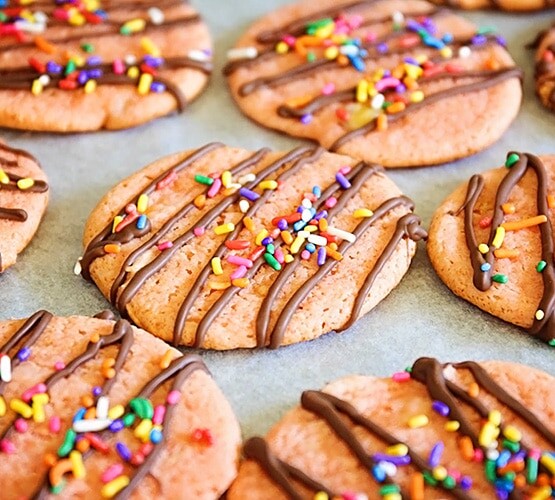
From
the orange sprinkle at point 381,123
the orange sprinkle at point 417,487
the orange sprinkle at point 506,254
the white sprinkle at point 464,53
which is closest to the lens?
the orange sprinkle at point 417,487

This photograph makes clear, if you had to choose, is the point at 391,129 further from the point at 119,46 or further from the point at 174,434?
the point at 174,434

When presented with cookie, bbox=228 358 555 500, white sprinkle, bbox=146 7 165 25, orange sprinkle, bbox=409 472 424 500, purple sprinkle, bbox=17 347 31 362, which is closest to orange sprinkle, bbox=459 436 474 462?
cookie, bbox=228 358 555 500

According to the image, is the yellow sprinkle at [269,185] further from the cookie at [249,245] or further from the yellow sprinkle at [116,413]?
the yellow sprinkle at [116,413]

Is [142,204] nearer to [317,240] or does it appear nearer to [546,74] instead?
[317,240]

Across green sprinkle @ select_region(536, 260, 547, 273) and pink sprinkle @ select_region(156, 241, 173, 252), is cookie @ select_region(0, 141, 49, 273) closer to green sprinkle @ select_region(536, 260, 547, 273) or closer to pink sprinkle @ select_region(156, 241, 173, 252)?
pink sprinkle @ select_region(156, 241, 173, 252)

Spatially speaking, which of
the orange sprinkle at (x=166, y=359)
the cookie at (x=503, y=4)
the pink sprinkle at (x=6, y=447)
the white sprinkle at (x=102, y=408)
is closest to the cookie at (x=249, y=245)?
the orange sprinkle at (x=166, y=359)

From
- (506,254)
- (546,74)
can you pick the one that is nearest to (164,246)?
(506,254)

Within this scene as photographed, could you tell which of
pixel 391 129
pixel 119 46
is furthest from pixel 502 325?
pixel 119 46
